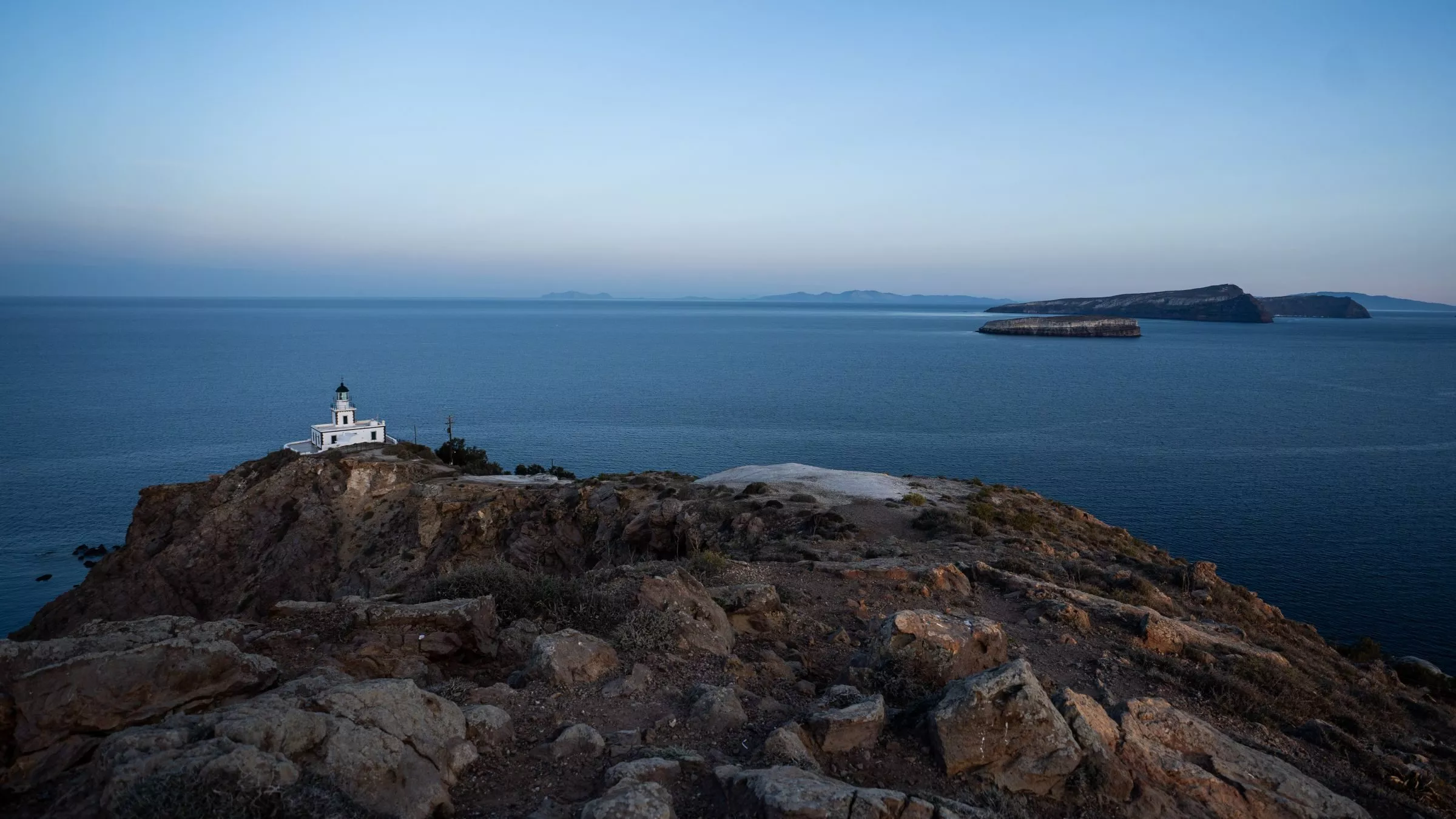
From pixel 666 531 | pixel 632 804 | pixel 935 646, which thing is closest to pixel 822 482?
pixel 666 531

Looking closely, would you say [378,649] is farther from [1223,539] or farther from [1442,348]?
[1442,348]

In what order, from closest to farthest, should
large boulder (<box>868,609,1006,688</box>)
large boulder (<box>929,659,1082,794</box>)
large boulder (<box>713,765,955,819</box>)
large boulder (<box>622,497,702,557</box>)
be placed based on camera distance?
1. large boulder (<box>713,765,955,819</box>)
2. large boulder (<box>929,659,1082,794</box>)
3. large boulder (<box>868,609,1006,688</box>)
4. large boulder (<box>622,497,702,557</box>)

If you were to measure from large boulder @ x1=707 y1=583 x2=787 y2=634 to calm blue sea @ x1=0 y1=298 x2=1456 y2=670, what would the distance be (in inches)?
1039

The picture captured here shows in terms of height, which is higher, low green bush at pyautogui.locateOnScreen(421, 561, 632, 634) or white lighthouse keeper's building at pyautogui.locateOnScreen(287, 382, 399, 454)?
low green bush at pyautogui.locateOnScreen(421, 561, 632, 634)

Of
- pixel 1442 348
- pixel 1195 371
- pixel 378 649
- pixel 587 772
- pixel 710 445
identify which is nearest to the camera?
pixel 587 772

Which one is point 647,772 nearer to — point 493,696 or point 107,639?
point 493,696

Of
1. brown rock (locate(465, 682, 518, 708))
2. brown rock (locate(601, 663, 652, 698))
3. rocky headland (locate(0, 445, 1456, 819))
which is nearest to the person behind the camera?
rocky headland (locate(0, 445, 1456, 819))

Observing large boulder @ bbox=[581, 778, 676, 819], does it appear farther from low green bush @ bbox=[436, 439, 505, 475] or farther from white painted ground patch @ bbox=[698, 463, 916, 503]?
low green bush @ bbox=[436, 439, 505, 475]

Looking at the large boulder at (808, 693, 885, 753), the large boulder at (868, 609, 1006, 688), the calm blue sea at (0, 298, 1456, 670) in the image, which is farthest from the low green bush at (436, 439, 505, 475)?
the large boulder at (808, 693, 885, 753)

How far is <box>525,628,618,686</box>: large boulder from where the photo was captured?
8312 millimetres

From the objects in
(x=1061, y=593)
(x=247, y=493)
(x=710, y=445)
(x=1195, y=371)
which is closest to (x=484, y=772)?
(x=1061, y=593)

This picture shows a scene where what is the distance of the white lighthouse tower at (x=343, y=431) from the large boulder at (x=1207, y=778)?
168 feet

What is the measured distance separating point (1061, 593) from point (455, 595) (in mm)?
10577

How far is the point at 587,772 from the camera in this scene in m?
6.64
